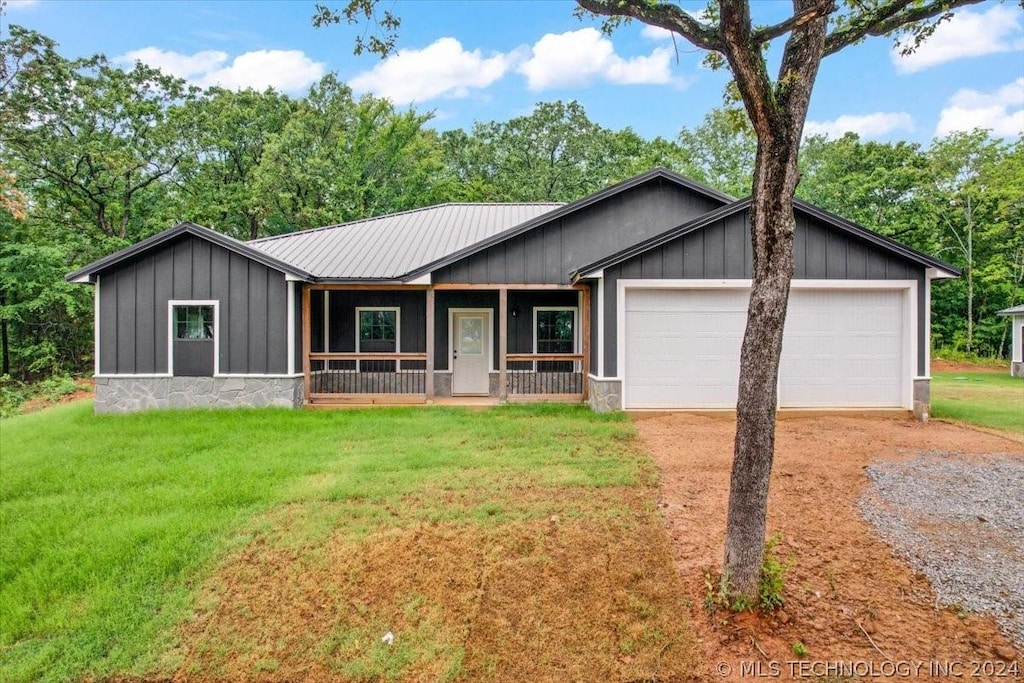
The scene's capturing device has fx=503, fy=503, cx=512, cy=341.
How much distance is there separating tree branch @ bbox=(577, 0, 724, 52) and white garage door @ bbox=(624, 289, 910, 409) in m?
5.78

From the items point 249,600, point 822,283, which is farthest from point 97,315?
point 822,283

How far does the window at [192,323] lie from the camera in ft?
31.7

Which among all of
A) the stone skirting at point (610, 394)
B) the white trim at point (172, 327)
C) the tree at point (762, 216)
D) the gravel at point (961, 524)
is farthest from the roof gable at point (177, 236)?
the gravel at point (961, 524)

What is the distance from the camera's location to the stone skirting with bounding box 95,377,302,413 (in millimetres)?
9539

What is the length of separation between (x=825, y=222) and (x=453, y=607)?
8452 mm

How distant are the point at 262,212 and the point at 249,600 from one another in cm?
2207

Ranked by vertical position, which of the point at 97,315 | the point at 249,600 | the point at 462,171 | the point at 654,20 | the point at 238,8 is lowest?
the point at 249,600

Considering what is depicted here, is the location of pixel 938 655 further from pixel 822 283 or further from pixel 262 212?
pixel 262 212

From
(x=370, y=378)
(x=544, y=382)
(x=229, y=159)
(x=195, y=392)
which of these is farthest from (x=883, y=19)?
(x=229, y=159)

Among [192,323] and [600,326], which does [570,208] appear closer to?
[600,326]

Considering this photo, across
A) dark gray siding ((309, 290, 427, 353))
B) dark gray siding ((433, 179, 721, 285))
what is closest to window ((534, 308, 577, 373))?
dark gray siding ((433, 179, 721, 285))

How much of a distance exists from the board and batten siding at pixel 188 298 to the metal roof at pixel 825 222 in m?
6.21

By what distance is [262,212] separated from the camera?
22109 mm

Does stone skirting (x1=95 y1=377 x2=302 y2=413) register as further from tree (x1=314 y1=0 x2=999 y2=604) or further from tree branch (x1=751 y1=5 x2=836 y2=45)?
tree branch (x1=751 y1=5 x2=836 y2=45)
